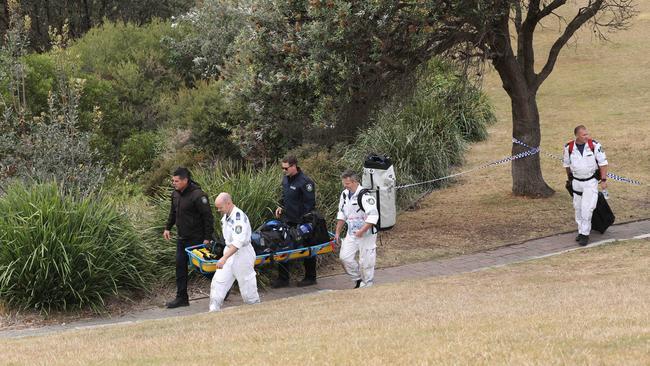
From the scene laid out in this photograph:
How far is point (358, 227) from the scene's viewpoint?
10438mm

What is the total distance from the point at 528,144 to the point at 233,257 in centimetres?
772

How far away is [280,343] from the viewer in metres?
→ 6.70

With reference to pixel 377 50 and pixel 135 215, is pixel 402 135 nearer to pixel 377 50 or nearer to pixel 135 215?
pixel 377 50

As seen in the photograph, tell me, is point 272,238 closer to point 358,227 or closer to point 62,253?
point 358,227

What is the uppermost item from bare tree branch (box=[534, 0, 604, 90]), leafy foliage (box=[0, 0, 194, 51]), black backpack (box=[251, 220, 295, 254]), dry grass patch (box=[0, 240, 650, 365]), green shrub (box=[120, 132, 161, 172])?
leafy foliage (box=[0, 0, 194, 51])

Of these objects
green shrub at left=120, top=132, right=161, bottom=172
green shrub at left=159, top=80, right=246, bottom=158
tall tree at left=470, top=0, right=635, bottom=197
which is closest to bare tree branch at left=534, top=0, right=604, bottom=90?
tall tree at left=470, top=0, right=635, bottom=197

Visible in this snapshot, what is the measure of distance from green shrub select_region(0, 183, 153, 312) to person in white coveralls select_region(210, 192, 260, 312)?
73.7 inches

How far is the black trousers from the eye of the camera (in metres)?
10.4

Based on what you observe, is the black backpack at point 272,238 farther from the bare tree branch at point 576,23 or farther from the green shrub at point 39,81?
the green shrub at point 39,81

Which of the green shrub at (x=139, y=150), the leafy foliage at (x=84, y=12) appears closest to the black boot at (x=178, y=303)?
the green shrub at (x=139, y=150)

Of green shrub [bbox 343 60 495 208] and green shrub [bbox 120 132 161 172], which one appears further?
green shrub [bbox 120 132 161 172]

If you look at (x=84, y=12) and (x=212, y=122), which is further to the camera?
(x=84, y=12)

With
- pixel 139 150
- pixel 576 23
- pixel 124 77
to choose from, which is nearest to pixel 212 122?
pixel 139 150

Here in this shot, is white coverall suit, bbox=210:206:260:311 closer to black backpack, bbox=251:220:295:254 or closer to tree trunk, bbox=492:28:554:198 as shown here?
black backpack, bbox=251:220:295:254
